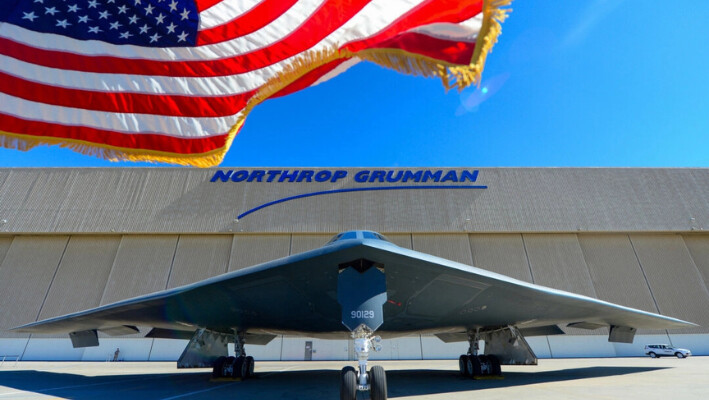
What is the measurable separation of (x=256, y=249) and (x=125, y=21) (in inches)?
900

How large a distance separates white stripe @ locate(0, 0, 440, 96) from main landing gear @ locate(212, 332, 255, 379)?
6.57m

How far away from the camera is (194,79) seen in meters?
4.59

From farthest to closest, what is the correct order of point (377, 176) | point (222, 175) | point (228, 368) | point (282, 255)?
1. point (377, 176)
2. point (222, 175)
3. point (282, 255)
4. point (228, 368)

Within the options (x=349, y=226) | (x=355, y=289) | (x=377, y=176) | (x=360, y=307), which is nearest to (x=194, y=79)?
(x=355, y=289)

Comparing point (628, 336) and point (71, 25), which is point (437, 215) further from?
point (71, 25)

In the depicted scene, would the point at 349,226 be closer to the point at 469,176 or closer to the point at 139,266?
the point at 469,176

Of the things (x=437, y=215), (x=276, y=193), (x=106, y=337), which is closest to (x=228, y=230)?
(x=276, y=193)

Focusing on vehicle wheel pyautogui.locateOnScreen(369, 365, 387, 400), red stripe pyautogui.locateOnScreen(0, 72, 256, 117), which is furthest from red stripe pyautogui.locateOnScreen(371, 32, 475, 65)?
vehicle wheel pyautogui.locateOnScreen(369, 365, 387, 400)

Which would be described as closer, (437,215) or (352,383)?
(352,383)

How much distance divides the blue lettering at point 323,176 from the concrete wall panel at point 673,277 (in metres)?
23.0

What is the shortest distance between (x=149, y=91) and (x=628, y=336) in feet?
39.2

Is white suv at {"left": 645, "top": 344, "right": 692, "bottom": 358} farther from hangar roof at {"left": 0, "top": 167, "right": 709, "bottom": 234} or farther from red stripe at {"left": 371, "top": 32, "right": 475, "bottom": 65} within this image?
red stripe at {"left": 371, "top": 32, "right": 475, "bottom": 65}

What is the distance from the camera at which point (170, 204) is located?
89.1 ft

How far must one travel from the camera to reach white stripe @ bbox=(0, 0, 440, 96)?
4.32m
